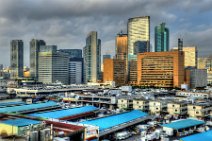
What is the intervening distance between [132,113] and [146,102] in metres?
12.1

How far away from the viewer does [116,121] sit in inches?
1572

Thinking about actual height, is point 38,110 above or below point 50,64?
below

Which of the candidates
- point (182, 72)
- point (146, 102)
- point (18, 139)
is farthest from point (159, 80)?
point (18, 139)

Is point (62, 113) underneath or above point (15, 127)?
underneath

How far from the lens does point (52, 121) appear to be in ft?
117

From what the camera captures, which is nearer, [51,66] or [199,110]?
[199,110]

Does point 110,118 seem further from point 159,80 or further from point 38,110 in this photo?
point 159,80

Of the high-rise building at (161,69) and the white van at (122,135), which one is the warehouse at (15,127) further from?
the high-rise building at (161,69)

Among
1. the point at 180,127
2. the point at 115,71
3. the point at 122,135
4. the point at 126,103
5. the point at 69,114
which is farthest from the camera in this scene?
the point at 115,71

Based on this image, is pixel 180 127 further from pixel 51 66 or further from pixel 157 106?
pixel 51 66

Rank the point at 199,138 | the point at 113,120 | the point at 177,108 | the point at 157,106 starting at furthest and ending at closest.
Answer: the point at 157,106 < the point at 177,108 < the point at 113,120 < the point at 199,138

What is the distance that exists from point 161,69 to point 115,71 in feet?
95.7

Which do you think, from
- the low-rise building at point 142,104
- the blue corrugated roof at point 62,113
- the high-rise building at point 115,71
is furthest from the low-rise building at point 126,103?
the high-rise building at point 115,71

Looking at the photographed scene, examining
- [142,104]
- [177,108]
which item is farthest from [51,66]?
[177,108]
